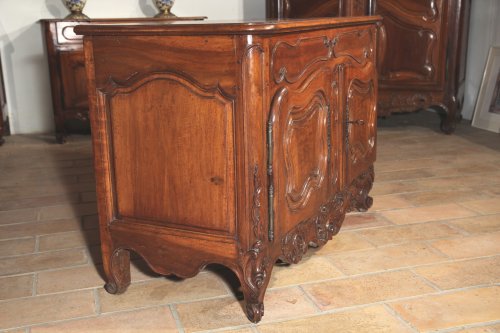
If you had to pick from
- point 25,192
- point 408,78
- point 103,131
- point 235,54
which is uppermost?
point 235,54

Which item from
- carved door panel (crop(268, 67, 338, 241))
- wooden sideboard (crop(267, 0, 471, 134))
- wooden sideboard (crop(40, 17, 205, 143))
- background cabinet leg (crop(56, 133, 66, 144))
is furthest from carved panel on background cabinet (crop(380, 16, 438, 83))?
carved door panel (crop(268, 67, 338, 241))

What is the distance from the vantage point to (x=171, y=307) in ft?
6.66

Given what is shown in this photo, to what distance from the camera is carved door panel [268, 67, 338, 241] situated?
6.10 feet

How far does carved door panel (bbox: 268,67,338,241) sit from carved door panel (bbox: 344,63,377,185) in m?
0.20

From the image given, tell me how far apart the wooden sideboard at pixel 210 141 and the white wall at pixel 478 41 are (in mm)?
3114

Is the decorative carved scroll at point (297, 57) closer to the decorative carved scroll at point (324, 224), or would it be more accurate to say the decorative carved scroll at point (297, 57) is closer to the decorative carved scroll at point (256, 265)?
the decorative carved scroll at point (256, 265)

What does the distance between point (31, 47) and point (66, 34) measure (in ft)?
1.74

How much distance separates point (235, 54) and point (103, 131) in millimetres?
547

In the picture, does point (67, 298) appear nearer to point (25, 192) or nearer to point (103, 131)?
point (103, 131)

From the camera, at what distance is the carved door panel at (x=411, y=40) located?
4352 mm

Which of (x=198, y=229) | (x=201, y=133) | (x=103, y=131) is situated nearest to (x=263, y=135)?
(x=201, y=133)

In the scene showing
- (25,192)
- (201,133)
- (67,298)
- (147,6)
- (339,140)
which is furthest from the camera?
Result: (147,6)

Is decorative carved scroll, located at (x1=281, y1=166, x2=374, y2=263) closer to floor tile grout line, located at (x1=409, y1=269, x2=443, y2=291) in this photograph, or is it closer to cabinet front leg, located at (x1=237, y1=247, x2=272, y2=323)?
cabinet front leg, located at (x1=237, y1=247, x2=272, y2=323)

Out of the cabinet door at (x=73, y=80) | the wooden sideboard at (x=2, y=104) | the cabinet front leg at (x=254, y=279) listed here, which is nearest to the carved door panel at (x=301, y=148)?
the cabinet front leg at (x=254, y=279)
